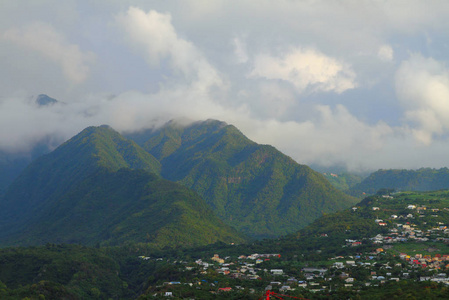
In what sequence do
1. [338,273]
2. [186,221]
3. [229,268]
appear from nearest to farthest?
[338,273] < [229,268] < [186,221]

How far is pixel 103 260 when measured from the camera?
467ft

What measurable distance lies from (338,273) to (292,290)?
16.2 m

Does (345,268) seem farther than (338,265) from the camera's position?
No

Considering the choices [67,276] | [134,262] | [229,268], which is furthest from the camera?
[134,262]

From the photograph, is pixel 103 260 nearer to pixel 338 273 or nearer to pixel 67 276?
pixel 67 276

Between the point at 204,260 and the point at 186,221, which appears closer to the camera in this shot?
the point at 204,260

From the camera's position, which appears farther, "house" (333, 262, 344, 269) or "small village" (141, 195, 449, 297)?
"house" (333, 262, 344, 269)

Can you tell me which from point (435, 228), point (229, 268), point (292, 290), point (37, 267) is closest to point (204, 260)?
point (229, 268)

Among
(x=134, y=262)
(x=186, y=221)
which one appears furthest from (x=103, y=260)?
(x=186, y=221)

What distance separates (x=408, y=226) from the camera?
461 ft

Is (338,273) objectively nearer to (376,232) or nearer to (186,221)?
(376,232)

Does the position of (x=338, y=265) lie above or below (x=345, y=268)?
above

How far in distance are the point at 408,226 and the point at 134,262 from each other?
2953 inches

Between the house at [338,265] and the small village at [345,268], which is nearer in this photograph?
the small village at [345,268]
